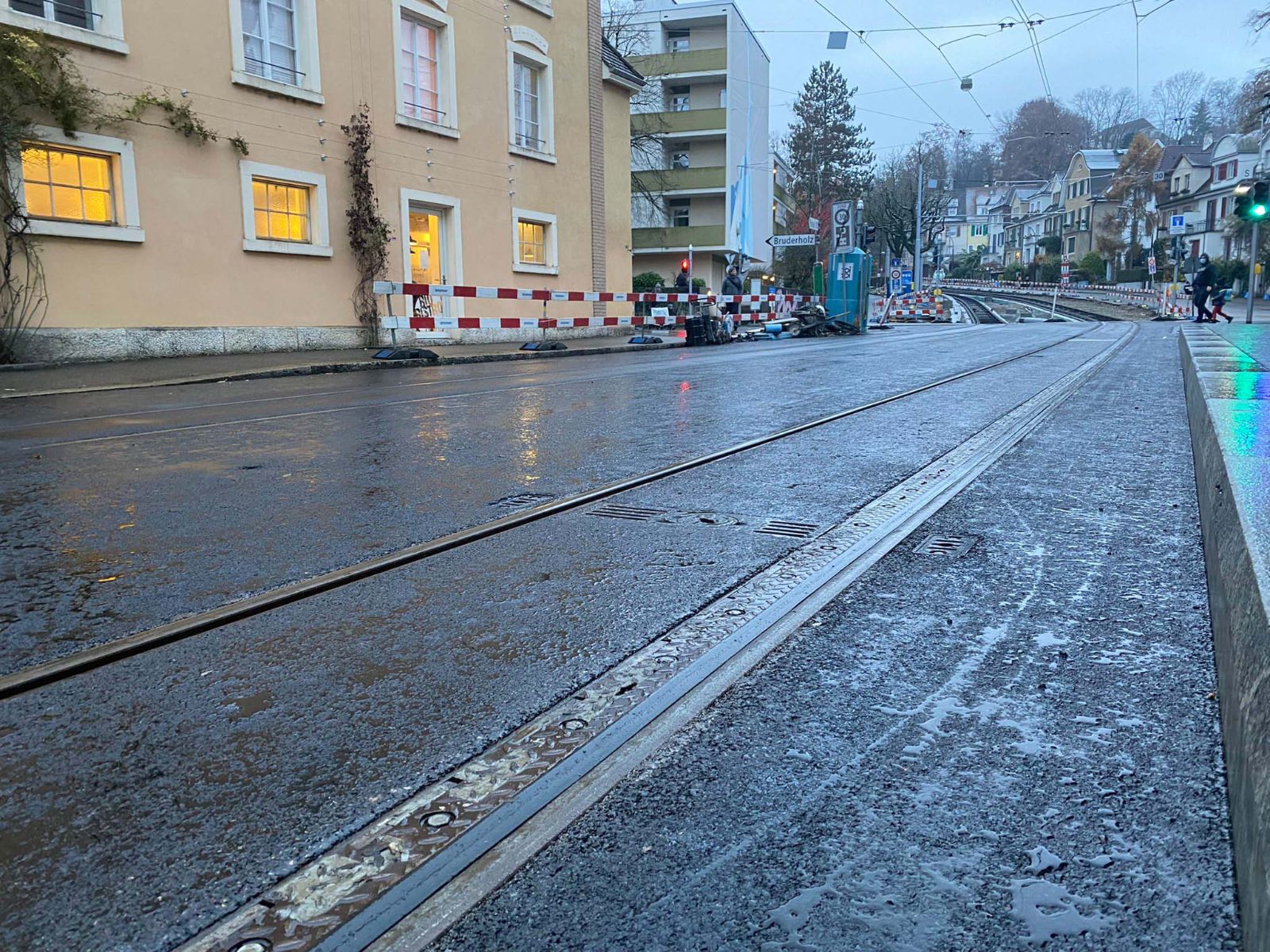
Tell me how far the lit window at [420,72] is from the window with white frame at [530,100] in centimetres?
225

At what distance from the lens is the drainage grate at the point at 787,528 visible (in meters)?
4.09

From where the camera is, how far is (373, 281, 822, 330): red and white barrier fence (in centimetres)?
1689

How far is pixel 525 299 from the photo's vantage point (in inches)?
785

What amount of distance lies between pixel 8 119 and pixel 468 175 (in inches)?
387

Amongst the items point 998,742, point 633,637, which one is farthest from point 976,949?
point 633,637

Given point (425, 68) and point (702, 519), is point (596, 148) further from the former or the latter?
point (702, 519)

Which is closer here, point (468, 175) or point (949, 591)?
point (949, 591)

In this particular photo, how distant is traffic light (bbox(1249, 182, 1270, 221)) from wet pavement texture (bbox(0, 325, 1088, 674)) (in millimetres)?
18247

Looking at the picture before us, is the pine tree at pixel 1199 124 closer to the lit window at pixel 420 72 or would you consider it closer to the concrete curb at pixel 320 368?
the lit window at pixel 420 72

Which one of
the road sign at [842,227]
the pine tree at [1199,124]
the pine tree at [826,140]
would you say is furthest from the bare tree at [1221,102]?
the road sign at [842,227]

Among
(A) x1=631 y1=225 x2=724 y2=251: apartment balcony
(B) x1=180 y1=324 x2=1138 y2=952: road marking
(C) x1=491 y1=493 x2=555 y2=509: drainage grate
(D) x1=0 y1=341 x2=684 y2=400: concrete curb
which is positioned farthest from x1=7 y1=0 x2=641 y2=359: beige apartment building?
(A) x1=631 y1=225 x2=724 y2=251: apartment balcony

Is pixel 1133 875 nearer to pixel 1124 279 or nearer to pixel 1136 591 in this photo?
pixel 1136 591

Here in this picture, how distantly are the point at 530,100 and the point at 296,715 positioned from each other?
22.8 meters

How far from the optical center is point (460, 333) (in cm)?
Answer: 2080
